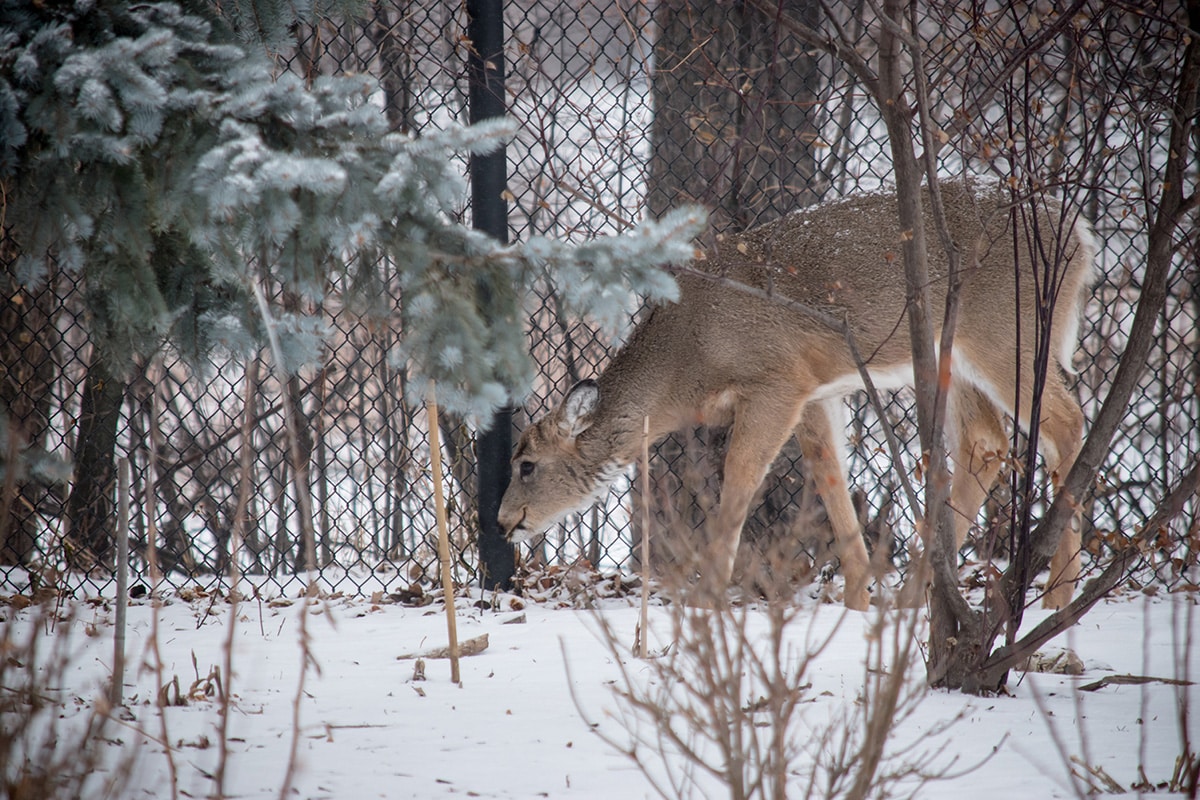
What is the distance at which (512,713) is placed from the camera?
3746mm

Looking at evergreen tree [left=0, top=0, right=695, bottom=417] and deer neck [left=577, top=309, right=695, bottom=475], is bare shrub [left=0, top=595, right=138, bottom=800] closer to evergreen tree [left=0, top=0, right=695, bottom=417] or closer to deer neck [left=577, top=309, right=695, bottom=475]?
evergreen tree [left=0, top=0, right=695, bottom=417]

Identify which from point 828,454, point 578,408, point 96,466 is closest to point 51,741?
point 578,408

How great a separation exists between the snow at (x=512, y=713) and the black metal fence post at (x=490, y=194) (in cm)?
67

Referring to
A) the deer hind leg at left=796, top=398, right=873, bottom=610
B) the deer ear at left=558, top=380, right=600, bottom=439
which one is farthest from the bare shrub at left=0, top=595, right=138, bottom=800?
the deer hind leg at left=796, top=398, right=873, bottom=610

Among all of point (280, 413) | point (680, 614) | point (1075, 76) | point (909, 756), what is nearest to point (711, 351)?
point (1075, 76)

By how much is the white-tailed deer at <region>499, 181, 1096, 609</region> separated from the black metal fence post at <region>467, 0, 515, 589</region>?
0.41 ft

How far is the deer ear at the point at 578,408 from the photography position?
6.11m

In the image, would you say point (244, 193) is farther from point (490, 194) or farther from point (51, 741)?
point (490, 194)

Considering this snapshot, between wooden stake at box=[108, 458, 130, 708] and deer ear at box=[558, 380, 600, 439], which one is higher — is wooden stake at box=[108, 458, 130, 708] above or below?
below

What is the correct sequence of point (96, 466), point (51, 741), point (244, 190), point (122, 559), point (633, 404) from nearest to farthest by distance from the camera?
point (51, 741) < point (244, 190) < point (122, 559) < point (633, 404) < point (96, 466)

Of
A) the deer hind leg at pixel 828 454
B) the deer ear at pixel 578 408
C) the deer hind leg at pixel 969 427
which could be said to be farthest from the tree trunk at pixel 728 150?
the deer hind leg at pixel 969 427

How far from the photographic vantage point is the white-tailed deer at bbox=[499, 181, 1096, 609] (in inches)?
226

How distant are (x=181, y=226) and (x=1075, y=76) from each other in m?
2.99

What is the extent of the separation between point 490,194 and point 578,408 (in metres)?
1.33
